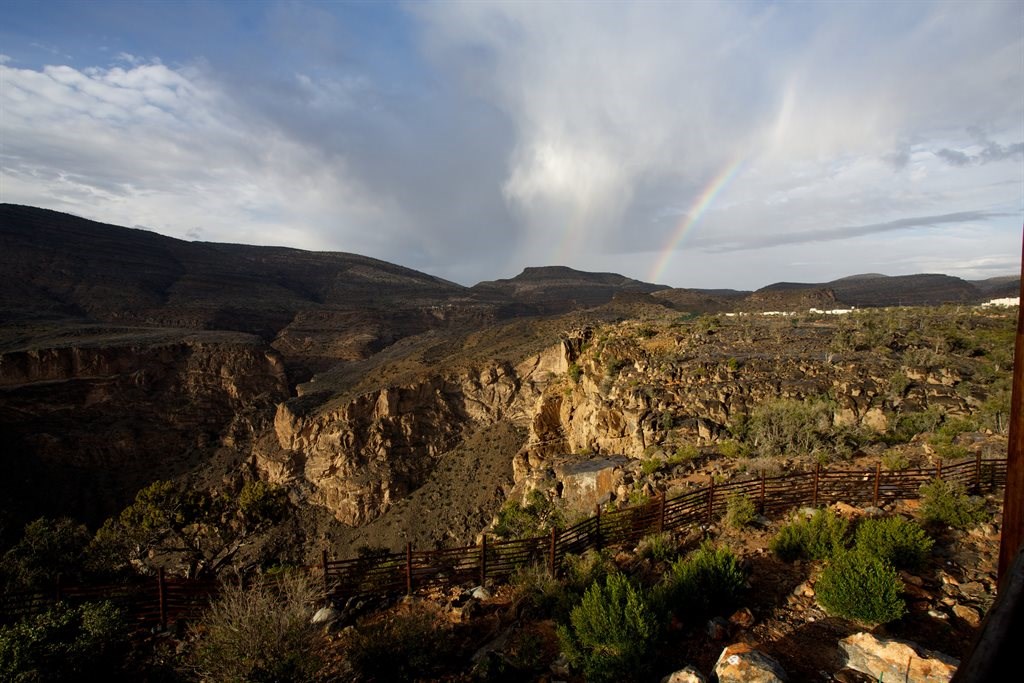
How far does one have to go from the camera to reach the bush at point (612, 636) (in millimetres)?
5094

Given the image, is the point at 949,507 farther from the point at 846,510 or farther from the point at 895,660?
the point at 895,660

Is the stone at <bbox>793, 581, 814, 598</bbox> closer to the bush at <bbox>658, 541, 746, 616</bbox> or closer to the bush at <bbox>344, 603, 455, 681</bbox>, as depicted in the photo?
the bush at <bbox>658, 541, 746, 616</bbox>

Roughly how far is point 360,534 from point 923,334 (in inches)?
1091

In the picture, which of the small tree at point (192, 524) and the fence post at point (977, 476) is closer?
the fence post at point (977, 476)

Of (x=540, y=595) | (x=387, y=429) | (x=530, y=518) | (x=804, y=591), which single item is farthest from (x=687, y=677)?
(x=387, y=429)

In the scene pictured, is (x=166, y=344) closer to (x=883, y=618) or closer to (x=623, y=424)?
(x=623, y=424)

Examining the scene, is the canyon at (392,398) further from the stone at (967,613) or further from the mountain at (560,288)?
the mountain at (560,288)

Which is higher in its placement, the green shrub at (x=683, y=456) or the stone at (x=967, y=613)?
the stone at (x=967, y=613)

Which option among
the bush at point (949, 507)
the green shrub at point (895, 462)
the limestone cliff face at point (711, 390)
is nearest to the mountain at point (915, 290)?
the limestone cliff face at point (711, 390)

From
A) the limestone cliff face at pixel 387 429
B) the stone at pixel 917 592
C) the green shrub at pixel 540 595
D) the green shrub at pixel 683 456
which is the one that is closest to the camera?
the stone at pixel 917 592

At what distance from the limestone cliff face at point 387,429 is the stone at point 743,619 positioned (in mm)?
20584

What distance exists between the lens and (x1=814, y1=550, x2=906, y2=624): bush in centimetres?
588

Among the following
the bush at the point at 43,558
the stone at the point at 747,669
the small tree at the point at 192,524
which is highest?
the stone at the point at 747,669

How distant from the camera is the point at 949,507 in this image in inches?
342
